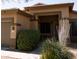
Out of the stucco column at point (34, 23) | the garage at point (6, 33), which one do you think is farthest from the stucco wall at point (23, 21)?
the garage at point (6, 33)

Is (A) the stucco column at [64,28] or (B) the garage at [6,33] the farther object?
(B) the garage at [6,33]

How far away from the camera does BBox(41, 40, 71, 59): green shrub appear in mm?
6566

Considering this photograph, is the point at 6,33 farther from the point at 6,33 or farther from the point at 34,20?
the point at 34,20

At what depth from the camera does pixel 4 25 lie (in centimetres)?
1534

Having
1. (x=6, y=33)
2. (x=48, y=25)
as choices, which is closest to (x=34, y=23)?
(x=48, y=25)

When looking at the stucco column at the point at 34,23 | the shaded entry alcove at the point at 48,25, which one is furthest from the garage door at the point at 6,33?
the shaded entry alcove at the point at 48,25

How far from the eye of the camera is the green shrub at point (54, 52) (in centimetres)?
657

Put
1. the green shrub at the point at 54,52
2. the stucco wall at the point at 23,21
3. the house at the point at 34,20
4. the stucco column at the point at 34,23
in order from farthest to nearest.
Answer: the stucco column at the point at 34,23 → the stucco wall at the point at 23,21 → the house at the point at 34,20 → the green shrub at the point at 54,52

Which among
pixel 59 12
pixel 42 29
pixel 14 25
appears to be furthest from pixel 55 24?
pixel 14 25

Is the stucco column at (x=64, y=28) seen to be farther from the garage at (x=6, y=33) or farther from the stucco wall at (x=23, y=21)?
the garage at (x=6, y=33)

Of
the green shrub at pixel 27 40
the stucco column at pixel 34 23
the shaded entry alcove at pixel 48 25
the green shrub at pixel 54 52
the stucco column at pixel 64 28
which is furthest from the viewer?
the shaded entry alcove at pixel 48 25

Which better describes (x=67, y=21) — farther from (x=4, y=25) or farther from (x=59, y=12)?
(x=4, y=25)

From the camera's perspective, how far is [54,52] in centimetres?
663

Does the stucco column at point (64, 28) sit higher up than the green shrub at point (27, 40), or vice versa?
the stucco column at point (64, 28)
